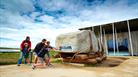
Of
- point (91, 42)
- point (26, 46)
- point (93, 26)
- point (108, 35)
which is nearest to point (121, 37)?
point (108, 35)

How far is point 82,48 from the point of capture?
25.5 ft

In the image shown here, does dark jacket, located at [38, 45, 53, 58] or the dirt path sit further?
dark jacket, located at [38, 45, 53, 58]

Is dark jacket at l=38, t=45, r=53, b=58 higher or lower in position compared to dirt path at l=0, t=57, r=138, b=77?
higher

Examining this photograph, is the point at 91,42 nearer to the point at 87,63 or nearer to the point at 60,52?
the point at 87,63

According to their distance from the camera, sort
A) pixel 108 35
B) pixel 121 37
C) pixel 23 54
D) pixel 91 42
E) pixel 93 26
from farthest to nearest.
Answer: pixel 108 35 < pixel 121 37 < pixel 93 26 < pixel 91 42 < pixel 23 54

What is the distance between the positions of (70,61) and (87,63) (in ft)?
3.48

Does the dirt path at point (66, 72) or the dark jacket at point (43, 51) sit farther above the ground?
the dark jacket at point (43, 51)

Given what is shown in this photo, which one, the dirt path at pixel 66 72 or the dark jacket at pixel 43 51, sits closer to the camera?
the dirt path at pixel 66 72

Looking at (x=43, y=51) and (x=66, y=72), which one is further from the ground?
(x=43, y=51)

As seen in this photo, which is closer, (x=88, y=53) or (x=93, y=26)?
(x=88, y=53)

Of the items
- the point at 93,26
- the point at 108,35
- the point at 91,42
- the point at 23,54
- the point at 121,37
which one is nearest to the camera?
the point at 23,54

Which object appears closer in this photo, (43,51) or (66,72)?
(66,72)

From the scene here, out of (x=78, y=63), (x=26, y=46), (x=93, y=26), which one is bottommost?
(x=78, y=63)

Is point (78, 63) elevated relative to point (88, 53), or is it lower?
lower
